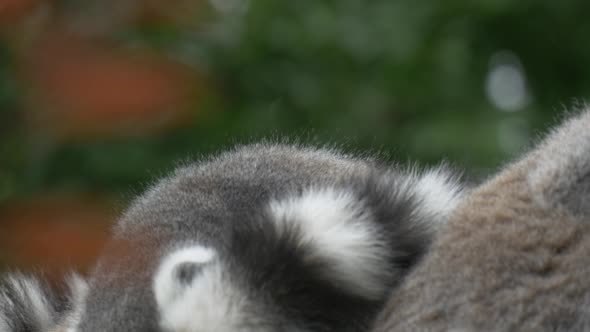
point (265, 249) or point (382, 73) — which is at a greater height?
point (382, 73)

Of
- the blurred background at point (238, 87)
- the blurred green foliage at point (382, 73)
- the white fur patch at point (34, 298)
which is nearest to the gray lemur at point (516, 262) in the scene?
the blurred background at point (238, 87)

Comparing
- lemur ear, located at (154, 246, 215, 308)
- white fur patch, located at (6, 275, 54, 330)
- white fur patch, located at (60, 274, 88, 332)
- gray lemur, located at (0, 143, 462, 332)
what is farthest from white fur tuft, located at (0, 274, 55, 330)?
lemur ear, located at (154, 246, 215, 308)

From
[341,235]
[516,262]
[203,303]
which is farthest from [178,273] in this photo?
[516,262]

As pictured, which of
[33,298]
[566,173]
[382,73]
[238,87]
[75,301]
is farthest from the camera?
[382,73]

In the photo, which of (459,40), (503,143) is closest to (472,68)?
(459,40)

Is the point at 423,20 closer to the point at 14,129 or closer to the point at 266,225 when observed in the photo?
the point at 14,129

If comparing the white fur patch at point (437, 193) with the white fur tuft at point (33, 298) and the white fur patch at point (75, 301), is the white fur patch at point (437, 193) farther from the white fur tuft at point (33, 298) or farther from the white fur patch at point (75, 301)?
the white fur tuft at point (33, 298)

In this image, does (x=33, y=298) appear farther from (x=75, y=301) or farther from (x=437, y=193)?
(x=437, y=193)
